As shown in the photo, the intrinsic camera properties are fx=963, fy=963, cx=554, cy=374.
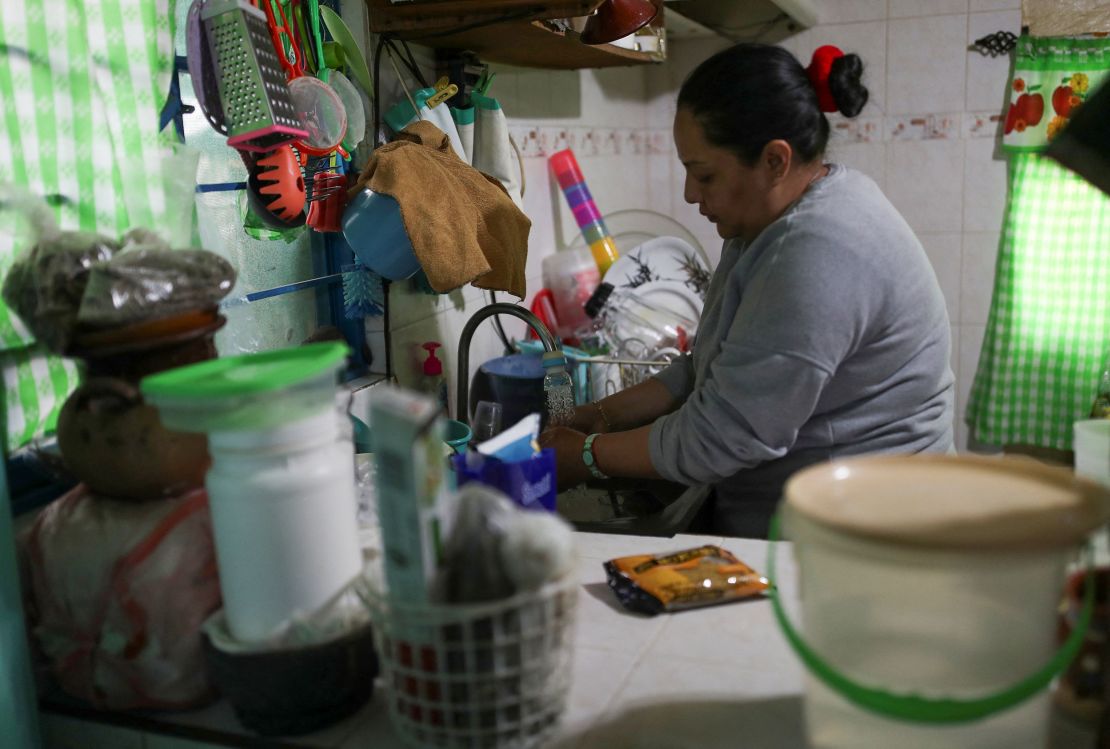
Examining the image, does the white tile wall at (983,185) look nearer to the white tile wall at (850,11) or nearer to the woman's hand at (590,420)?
the white tile wall at (850,11)

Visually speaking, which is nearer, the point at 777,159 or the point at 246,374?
the point at 246,374

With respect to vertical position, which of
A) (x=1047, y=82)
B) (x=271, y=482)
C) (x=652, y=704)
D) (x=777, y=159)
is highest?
(x=1047, y=82)

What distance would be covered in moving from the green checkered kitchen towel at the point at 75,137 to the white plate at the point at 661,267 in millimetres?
1350

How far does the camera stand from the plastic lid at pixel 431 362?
5.65 feet

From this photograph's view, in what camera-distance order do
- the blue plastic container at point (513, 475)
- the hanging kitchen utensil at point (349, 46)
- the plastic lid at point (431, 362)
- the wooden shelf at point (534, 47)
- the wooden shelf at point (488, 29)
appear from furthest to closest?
1. the plastic lid at point (431, 362)
2. the wooden shelf at point (534, 47)
3. the wooden shelf at point (488, 29)
4. the hanging kitchen utensil at point (349, 46)
5. the blue plastic container at point (513, 475)

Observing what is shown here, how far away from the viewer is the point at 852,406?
1.42m

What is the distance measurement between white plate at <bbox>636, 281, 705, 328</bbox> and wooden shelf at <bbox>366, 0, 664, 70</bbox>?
1.89 ft

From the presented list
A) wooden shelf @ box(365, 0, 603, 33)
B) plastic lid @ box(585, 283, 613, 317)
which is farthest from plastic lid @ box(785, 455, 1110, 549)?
plastic lid @ box(585, 283, 613, 317)

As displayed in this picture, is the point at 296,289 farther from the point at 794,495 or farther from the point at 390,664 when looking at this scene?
the point at 794,495

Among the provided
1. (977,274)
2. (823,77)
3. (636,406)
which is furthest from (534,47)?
(977,274)

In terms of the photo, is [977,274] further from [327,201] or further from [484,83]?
[327,201]

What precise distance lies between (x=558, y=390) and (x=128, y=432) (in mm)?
945

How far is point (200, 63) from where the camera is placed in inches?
42.8

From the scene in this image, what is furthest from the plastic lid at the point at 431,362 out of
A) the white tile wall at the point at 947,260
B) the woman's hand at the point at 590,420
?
the white tile wall at the point at 947,260
